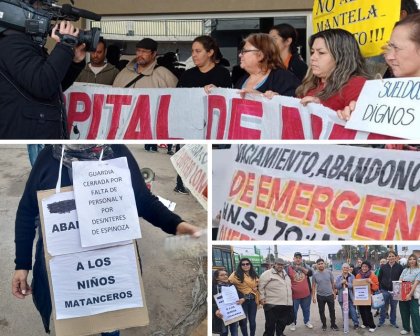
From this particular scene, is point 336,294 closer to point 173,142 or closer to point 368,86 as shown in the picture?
point 173,142

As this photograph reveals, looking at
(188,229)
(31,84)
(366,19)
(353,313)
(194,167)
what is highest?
(366,19)

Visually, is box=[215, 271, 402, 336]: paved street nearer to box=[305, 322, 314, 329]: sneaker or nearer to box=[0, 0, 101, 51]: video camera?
box=[305, 322, 314, 329]: sneaker

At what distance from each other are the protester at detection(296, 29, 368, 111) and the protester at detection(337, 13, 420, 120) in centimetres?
15

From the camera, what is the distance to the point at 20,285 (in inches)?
108

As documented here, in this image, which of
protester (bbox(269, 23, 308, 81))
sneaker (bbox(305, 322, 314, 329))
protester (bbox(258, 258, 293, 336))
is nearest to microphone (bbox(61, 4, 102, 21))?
protester (bbox(269, 23, 308, 81))

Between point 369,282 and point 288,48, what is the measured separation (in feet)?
11.5

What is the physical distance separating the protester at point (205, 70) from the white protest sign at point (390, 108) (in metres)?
1.98

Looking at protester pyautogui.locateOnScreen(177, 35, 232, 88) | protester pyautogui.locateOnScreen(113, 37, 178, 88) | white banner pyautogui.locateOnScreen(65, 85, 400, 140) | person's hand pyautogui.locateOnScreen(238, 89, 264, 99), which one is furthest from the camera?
protester pyautogui.locateOnScreen(113, 37, 178, 88)

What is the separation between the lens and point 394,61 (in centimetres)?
386

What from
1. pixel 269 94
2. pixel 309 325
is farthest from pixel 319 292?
pixel 269 94

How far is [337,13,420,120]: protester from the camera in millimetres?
3771

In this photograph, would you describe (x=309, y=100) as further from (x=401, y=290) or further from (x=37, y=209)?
(x=37, y=209)

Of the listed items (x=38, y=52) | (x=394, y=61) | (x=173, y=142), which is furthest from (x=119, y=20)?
(x=173, y=142)

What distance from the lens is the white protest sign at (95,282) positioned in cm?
272
